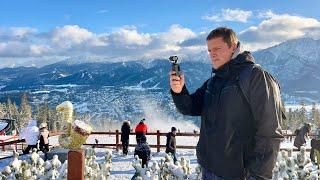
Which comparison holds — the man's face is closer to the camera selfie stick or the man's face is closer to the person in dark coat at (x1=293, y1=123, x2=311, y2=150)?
the camera selfie stick

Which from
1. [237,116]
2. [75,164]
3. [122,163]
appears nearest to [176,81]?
[237,116]

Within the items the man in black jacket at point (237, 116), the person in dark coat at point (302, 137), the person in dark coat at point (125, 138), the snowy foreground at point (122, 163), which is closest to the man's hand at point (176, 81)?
the man in black jacket at point (237, 116)

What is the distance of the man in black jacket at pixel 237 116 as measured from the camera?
3.24m

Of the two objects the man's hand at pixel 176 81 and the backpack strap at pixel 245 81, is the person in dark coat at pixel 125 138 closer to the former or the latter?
the man's hand at pixel 176 81

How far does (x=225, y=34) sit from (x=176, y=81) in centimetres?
57

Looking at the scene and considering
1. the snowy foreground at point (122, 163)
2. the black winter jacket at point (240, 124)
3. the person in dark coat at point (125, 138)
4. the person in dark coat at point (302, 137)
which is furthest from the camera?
the person in dark coat at point (125, 138)

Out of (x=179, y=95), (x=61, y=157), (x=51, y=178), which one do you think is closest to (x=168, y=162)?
(x=51, y=178)

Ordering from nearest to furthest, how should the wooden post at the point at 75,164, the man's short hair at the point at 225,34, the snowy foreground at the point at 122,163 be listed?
the man's short hair at the point at 225,34, the wooden post at the point at 75,164, the snowy foreground at the point at 122,163

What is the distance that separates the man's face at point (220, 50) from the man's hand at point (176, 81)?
1.17 feet

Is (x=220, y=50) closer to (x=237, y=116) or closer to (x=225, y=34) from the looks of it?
(x=225, y=34)

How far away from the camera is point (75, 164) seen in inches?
171

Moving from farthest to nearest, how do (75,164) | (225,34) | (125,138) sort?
(125,138), (75,164), (225,34)

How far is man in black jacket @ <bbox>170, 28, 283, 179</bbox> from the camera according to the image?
10.6 ft

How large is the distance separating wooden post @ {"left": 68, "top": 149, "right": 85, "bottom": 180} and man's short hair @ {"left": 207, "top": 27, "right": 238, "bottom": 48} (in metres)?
1.65
